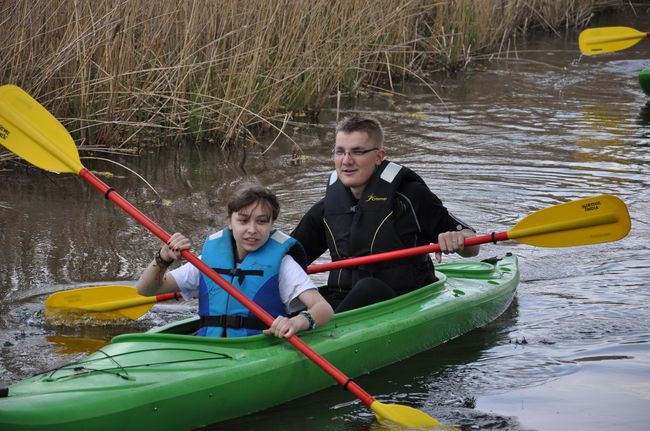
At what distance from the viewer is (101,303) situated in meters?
5.14

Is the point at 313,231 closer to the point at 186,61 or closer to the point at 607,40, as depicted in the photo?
the point at 186,61

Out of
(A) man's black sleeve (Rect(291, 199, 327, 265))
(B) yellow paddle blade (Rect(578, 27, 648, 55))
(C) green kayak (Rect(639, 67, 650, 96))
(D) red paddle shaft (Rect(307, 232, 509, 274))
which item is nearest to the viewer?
(D) red paddle shaft (Rect(307, 232, 509, 274))

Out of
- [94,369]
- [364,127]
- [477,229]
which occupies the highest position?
[364,127]

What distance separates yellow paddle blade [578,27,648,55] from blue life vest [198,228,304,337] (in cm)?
609

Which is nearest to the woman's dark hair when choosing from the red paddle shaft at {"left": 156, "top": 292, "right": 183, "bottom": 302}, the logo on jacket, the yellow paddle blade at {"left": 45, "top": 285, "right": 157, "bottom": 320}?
the red paddle shaft at {"left": 156, "top": 292, "right": 183, "bottom": 302}

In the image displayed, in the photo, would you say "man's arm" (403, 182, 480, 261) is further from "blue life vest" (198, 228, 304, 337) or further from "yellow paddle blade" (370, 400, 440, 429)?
"yellow paddle blade" (370, 400, 440, 429)

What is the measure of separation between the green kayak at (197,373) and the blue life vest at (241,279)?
13cm

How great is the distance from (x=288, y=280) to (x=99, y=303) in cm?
117

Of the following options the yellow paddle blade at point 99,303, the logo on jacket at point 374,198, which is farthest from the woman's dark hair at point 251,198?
the yellow paddle blade at point 99,303

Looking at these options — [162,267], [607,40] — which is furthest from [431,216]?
[607,40]

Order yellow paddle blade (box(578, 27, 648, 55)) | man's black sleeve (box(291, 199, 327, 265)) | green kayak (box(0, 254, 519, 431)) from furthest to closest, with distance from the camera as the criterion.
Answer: yellow paddle blade (box(578, 27, 648, 55)), man's black sleeve (box(291, 199, 327, 265)), green kayak (box(0, 254, 519, 431))

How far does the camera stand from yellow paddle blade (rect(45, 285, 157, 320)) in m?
5.06

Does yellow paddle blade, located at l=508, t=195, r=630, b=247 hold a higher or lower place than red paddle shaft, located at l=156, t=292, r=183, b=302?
higher

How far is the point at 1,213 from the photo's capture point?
7.01 meters
